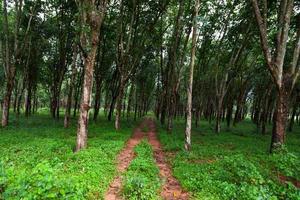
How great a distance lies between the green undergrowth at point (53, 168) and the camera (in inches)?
204

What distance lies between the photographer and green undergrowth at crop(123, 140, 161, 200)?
7.41 m

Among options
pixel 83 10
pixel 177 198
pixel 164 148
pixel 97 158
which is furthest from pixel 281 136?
pixel 83 10

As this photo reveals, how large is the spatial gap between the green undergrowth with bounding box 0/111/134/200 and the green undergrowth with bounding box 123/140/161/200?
72 cm

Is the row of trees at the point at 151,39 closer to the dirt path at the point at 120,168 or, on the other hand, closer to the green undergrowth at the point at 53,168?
the green undergrowth at the point at 53,168

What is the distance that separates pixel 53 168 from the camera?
5969 millimetres

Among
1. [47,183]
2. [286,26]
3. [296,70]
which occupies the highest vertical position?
[286,26]

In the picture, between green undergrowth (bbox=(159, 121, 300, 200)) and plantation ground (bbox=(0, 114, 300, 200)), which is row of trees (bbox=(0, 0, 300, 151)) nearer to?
plantation ground (bbox=(0, 114, 300, 200))

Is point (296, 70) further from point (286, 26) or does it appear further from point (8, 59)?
point (8, 59)

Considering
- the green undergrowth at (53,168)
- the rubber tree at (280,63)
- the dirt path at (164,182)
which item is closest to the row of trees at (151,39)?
the rubber tree at (280,63)

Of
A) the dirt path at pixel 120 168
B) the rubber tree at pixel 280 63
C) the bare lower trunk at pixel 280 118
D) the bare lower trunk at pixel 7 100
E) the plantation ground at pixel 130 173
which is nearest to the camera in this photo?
the plantation ground at pixel 130 173

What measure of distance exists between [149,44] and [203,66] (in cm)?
843

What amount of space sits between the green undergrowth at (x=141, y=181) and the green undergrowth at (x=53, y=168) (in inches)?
28.4

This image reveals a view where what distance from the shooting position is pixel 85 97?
40.8 ft

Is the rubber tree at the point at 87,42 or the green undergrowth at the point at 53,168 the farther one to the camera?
the rubber tree at the point at 87,42
